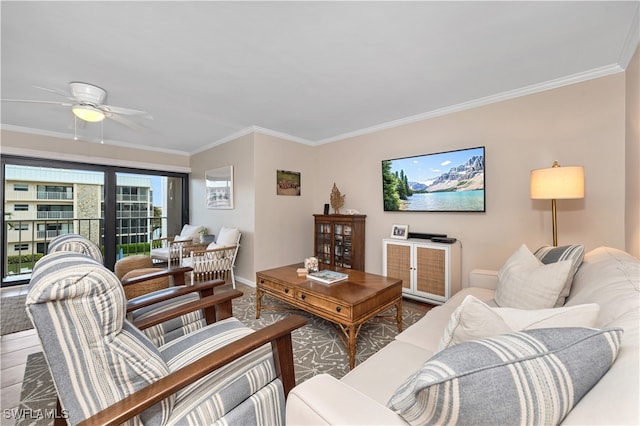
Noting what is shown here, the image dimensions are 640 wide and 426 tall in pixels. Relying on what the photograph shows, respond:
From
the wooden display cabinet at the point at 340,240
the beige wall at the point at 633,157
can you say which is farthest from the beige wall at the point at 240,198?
the beige wall at the point at 633,157

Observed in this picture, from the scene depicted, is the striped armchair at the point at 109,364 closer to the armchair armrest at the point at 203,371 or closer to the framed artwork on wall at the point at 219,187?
the armchair armrest at the point at 203,371

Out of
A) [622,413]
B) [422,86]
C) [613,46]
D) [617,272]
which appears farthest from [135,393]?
[613,46]

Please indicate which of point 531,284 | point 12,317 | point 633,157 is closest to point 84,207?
point 12,317

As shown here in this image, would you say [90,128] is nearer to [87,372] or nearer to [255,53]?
[255,53]

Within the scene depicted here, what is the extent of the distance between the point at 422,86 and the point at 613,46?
1.38m

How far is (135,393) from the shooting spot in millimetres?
803

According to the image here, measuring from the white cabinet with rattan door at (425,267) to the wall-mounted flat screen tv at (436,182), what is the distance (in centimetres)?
49

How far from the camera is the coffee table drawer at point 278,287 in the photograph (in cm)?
232

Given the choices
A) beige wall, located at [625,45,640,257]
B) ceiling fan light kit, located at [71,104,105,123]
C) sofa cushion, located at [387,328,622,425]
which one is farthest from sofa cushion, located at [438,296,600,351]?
ceiling fan light kit, located at [71,104,105,123]

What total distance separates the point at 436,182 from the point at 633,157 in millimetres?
1567

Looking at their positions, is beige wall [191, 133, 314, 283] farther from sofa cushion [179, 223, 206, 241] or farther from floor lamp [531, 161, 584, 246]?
floor lamp [531, 161, 584, 246]

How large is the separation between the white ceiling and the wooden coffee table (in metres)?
1.91

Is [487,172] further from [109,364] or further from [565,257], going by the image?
[109,364]

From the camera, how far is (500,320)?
774 millimetres
